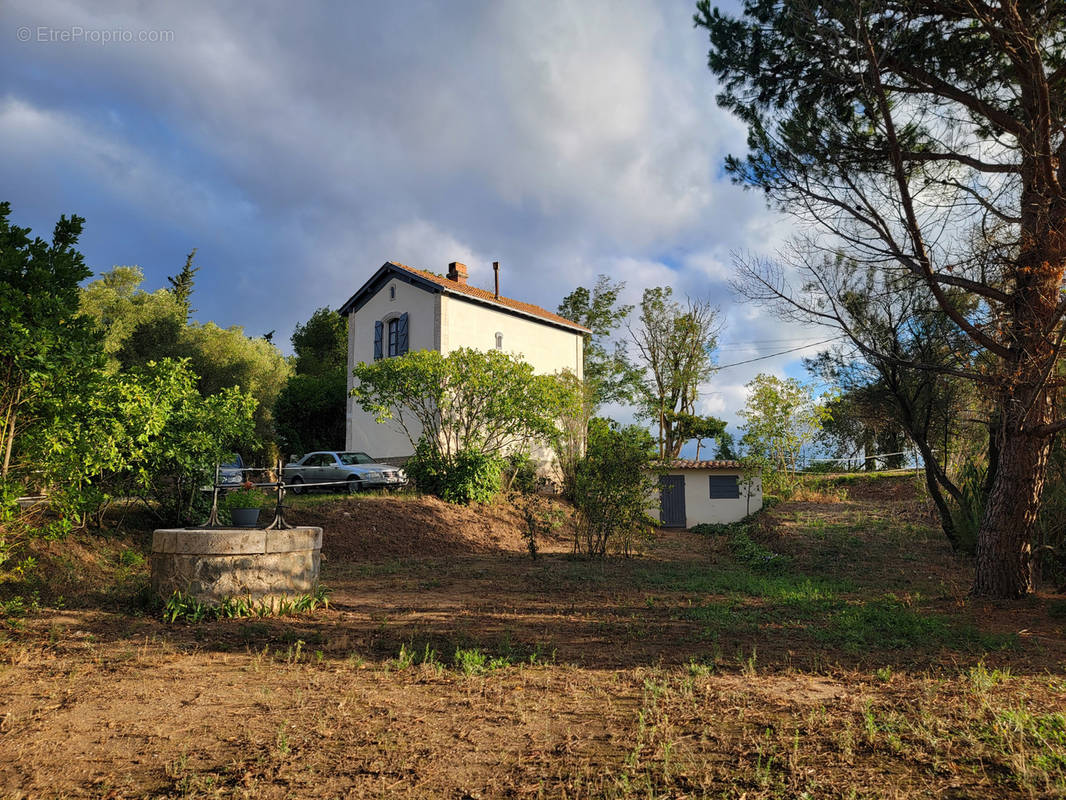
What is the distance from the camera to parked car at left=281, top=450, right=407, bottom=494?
1802 cm

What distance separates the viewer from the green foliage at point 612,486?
12156mm

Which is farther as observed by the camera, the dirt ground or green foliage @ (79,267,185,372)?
green foliage @ (79,267,185,372)

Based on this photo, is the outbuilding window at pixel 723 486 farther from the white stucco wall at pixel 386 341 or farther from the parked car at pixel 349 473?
the parked car at pixel 349 473

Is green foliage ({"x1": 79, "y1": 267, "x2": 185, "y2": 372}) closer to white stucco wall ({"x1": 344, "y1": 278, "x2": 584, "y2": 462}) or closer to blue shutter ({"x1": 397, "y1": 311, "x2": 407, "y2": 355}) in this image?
white stucco wall ({"x1": 344, "y1": 278, "x2": 584, "y2": 462})

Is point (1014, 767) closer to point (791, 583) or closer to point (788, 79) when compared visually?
point (791, 583)

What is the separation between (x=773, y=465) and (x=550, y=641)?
1884 cm

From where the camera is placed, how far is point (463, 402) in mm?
17047

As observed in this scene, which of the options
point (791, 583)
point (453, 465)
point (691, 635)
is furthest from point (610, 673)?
point (453, 465)

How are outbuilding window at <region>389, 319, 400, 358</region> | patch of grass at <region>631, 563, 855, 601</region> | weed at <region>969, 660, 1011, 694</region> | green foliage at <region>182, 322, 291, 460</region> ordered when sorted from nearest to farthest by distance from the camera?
weed at <region>969, 660, 1011, 694</region>, patch of grass at <region>631, 563, 855, 601</region>, outbuilding window at <region>389, 319, 400, 358</region>, green foliage at <region>182, 322, 291, 460</region>

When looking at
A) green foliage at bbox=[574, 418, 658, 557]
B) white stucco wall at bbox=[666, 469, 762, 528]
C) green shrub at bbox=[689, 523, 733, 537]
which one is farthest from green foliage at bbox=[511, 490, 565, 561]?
white stucco wall at bbox=[666, 469, 762, 528]

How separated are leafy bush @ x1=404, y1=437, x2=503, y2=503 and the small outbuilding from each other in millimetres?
7708

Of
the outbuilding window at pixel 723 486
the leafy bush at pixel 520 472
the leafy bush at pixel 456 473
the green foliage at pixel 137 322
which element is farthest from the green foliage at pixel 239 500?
the green foliage at pixel 137 322

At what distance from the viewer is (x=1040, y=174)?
815cm

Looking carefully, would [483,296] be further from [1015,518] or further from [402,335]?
[1015,518]
